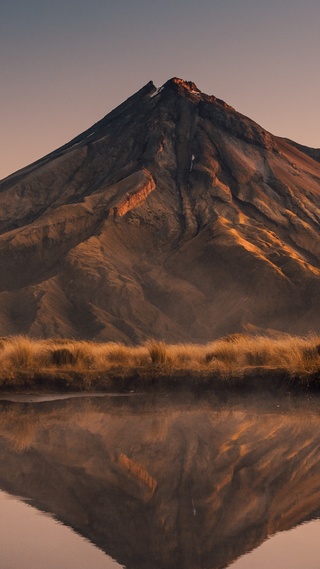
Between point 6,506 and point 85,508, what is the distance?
894mm

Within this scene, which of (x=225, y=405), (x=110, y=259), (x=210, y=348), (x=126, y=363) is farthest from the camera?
(x=110, y=259)

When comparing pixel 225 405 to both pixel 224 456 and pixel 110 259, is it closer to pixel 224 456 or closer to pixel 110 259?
pixel 224 456

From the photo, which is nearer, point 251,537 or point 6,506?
point 251,537

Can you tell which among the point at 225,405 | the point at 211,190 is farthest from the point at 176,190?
the point at 225,405

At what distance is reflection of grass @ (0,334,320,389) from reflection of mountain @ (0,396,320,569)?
14.4 ft

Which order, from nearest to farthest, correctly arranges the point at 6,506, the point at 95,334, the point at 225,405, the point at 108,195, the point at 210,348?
the point at 6,506 → the point at 225,405 → the point at 210,348 → the point at 95,334 → the point at 108,195

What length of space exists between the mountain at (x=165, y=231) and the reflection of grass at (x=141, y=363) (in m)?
38.2

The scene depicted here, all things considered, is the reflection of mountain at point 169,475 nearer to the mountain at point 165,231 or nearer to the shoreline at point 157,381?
the shoreline at point 157,381

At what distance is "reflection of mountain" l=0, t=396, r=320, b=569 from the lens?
7.58 m

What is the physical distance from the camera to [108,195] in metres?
86.4

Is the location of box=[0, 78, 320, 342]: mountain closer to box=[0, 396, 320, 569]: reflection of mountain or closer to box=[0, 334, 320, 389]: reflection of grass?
box=[0, 334, 320, 389]: reflection of grass

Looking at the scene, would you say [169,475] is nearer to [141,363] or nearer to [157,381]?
[157,381]

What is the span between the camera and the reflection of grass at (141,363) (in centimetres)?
2125

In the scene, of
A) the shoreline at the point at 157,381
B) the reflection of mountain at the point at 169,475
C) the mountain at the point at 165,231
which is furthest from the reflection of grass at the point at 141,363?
the mountain at the point at 165,231
